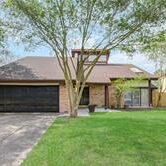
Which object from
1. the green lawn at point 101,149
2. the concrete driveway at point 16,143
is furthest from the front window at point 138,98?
the green lawn at point 101,149

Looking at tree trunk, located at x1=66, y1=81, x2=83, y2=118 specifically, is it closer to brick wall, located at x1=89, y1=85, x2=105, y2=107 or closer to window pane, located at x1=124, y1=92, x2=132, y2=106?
brick wall, located at x1=89, y1=85, x2=105, y2=107

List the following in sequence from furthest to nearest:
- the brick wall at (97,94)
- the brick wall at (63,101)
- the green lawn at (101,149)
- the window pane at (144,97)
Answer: the window pane at (144,97) → the brick wall at (97,94) → the brick wall at (63,101) → the green lawn at (101,149)

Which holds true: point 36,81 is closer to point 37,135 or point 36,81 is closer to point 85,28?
point 85,28

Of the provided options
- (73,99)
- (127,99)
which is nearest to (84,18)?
(73,99)

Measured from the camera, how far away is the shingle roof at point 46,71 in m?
29.6

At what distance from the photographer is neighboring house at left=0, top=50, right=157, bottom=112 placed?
95.5 ft

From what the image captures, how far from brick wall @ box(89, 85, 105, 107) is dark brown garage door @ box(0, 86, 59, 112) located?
13.6 ft

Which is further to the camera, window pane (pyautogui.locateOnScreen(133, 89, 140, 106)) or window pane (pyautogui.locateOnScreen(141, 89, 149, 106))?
window pane (pyautogui.locateOnScreen(141, 89, 149, 106))

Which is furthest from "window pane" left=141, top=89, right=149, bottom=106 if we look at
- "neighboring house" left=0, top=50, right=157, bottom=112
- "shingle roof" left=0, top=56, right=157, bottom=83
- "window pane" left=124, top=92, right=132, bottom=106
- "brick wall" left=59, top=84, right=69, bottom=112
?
"brick wall" left=59, top=84, right=69, bottom=112

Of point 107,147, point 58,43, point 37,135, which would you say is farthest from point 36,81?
point 107,147

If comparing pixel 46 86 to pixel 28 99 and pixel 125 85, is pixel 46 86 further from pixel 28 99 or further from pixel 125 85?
pixel 125 85

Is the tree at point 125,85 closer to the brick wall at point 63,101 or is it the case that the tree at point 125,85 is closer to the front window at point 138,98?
the front window at point 138,98

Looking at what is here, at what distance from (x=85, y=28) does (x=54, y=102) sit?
9.43 m

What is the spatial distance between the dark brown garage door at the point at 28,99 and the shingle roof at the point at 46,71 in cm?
89
